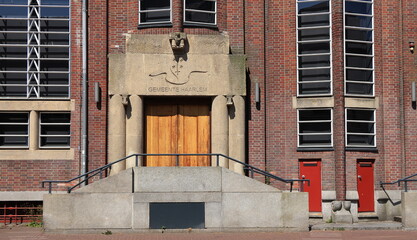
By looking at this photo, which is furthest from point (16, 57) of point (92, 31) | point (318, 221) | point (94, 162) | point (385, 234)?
point (385, 234)

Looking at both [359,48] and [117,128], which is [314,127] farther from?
[117,128]

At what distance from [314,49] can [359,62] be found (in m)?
1.56

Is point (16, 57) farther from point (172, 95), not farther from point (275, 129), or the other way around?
point (275, 129)

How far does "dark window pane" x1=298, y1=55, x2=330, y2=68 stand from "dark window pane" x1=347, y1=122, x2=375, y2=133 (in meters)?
2.14

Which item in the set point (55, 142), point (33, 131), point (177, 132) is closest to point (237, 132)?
point (177, 132)

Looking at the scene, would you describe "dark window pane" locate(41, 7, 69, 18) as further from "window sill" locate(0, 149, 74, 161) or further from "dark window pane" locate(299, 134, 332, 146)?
"dark window pane" locate(299, 134, 332, 146)

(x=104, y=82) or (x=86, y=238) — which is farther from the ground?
(x=104, y=82)

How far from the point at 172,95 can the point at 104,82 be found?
2.34 m

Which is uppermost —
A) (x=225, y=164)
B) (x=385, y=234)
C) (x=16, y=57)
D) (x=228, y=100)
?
(x=16, y=57)

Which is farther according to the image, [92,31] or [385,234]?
[92,31]

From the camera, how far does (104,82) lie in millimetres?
20359

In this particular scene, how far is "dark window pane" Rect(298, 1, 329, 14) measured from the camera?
20859mm

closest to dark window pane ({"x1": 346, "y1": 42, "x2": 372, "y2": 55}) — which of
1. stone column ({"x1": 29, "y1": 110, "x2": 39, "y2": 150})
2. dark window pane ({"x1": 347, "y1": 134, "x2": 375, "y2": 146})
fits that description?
dark window pane ({"x1": 347, "y1": 134, "x2": 375, "y2": 146})

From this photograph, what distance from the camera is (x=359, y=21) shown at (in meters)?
21.0
